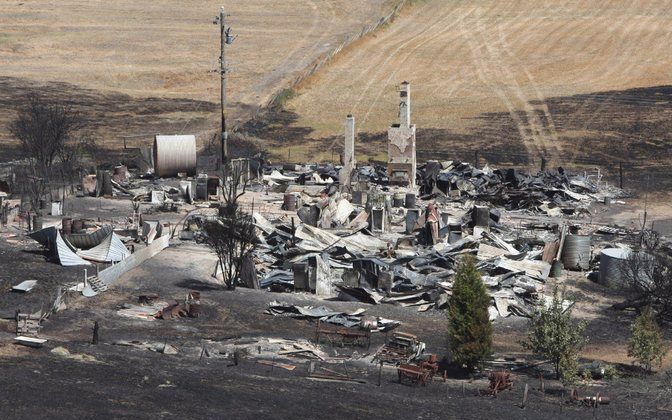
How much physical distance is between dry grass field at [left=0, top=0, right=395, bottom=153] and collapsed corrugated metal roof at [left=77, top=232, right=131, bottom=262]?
24.0 m

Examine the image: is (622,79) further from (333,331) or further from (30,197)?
(333,331)

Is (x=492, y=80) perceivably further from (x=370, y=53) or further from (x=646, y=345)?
(x=646, y=345)

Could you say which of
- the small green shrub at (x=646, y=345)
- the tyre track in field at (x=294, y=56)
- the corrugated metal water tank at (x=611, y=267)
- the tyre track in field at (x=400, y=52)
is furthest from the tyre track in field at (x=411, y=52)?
the small green shrub at (x=646, y=345)

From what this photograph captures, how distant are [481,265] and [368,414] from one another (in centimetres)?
1239

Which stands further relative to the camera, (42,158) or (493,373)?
(42,158)

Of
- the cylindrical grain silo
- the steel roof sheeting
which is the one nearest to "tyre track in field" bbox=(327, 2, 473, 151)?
the cylindrical grain silo

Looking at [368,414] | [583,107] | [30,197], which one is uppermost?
[583,107]

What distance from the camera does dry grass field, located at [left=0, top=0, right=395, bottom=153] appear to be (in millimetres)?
63281

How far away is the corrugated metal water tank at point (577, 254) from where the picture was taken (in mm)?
34281

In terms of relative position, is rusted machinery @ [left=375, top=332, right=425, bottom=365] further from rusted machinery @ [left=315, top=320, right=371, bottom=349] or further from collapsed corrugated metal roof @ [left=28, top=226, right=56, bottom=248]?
collapsed corrugated metal roof @ [left=28, top=226, right=56, bottom=248]

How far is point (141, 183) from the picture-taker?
46562 mm

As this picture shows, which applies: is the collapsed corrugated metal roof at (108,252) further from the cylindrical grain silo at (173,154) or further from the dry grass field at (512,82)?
the dry grass field at (512,82)

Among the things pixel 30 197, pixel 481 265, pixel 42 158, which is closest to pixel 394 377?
pixel 481 265

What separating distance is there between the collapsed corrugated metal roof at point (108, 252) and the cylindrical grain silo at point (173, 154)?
48.2 ft
